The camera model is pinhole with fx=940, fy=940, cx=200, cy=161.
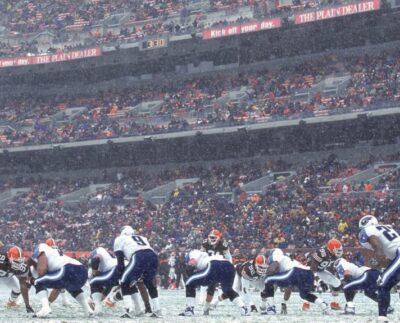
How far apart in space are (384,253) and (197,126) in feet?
93.1

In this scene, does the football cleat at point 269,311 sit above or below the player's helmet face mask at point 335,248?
below

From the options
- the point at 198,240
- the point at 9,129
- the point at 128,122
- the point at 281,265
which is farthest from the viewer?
the point at 9,129

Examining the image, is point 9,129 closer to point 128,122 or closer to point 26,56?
point 26,56

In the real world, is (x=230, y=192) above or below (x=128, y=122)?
below

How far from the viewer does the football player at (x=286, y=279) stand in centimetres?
1722

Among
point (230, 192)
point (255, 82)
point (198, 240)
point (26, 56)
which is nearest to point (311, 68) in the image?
point (255, 82)

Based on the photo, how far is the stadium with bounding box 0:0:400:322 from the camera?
35.2 meters

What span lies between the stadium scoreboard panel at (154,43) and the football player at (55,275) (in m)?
29.5

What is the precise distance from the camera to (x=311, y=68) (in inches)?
1660

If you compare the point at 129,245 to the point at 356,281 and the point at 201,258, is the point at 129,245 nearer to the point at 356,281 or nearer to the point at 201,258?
the point at 201,258

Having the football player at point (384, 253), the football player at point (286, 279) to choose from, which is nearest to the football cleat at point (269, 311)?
the football player at point (286, 279)

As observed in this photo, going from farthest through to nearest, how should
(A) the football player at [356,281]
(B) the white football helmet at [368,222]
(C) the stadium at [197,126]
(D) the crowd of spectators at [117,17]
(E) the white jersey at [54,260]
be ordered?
(D) the crowd of spectators at [117,17] < (C) the stadium at [197,126] < (A) the football player at [356,281] < (E) the white jersey at [54,260] < (B) the white football helmet at [368,222]

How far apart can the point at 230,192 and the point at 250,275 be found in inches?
828

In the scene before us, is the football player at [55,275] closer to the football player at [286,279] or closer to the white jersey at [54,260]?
the white jersey at [54,260]
